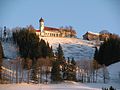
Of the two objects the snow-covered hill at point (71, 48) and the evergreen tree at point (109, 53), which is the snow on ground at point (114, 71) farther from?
the snow-covered hill at point (71, 48)

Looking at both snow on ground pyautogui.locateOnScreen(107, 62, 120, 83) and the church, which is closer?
snow on ground pyautogui.locateOnScreen(107, 62, 120, 83)

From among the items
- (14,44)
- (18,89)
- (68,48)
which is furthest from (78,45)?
(18,89)

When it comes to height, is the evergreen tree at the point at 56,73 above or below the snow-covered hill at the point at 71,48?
below


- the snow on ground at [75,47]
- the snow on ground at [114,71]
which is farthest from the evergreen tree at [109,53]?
the snow on ground at [75,47]

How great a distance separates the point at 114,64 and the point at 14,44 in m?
10.6

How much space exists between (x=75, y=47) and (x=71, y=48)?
71 cm

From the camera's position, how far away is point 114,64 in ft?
88.2

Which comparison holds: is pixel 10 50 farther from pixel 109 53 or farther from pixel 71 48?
pixel 109 53

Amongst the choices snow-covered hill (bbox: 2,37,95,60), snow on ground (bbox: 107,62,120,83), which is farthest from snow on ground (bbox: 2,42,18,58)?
snow on ground (bbox: 107,62,120,83)

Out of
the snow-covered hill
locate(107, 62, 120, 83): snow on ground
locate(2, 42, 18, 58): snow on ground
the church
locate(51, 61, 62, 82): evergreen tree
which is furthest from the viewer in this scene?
the church

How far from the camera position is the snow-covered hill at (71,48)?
31484mm

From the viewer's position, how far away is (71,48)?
1427 inches

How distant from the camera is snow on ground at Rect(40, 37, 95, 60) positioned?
3347 centimetres

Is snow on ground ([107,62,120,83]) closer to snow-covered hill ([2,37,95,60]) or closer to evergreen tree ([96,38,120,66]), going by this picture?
evergreen tree ([96,38,120,66])
